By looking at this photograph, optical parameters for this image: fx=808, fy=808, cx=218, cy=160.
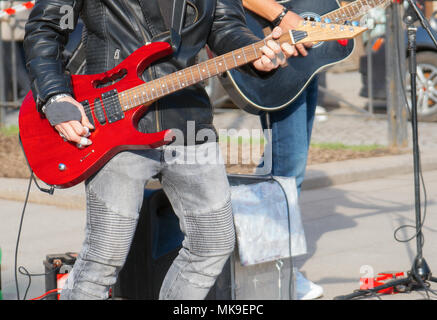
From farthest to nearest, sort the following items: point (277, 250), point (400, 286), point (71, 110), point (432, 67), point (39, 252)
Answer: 1. point (432, 67)
2. point (39, 252)
3. point (400, 286)
4. point (277, 250)
5. point (71, 110)

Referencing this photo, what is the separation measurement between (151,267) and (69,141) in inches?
40.4

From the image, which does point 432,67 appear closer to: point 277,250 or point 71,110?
point 277,250

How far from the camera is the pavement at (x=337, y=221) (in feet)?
15.8

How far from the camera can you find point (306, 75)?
4.44 metres

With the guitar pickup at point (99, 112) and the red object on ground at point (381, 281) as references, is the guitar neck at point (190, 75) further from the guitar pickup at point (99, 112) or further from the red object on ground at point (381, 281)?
the red object on ground at point (381, 281)

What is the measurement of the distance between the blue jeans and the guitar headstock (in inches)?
53.3

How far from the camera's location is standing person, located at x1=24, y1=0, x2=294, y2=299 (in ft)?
9.59

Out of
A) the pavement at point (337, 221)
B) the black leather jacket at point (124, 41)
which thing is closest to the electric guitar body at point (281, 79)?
the pavement at point (337, 221)

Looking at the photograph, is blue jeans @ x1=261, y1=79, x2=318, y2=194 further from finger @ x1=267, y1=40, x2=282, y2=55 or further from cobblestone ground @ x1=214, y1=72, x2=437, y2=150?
cobblestone ground @ x1=214, y1=72, x2=437, y2=150

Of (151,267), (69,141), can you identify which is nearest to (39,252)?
(151,267)

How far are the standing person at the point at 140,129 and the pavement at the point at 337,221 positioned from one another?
4.53 feet

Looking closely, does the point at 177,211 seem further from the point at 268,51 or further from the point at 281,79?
the point at 281,79

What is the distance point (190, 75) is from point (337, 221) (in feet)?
10.6

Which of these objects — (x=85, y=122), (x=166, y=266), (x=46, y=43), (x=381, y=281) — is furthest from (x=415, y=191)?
(x=46, y=43)
